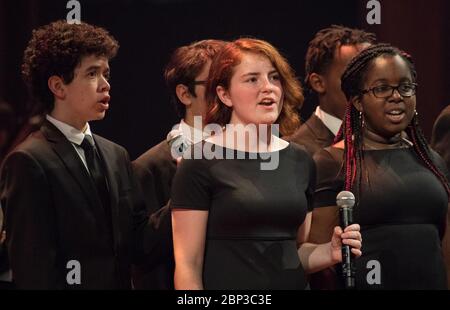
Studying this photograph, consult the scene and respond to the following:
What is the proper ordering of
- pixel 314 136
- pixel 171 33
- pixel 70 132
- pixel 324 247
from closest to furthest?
pixel 324 247
pixel 70 132
pixel 314 136
pixel 171 33

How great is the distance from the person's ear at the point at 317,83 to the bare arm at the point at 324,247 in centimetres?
110

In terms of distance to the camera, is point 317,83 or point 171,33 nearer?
point 317,83

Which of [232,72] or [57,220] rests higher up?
[232,72]

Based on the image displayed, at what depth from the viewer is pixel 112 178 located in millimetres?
2975

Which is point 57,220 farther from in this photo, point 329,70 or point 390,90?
point 329,70

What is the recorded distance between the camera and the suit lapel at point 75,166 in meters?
2.87

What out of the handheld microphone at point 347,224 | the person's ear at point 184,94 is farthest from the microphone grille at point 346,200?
the person's ear at point 184,94

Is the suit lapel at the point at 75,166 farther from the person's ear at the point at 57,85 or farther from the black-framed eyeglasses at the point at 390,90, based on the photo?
the black-framed eyeglasses at the point at 390,90

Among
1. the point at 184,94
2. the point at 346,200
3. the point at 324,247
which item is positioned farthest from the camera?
the point at 184,94

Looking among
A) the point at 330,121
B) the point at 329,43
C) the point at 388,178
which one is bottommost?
the point at 388,178

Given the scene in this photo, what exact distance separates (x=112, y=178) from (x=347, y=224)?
0.78 m

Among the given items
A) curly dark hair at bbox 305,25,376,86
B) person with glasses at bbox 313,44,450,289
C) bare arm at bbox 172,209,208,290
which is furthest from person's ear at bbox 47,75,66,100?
→ curly dark hair at bbox 305,25,376,86

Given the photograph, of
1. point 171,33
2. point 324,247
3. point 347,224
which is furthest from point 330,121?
point 347,224
